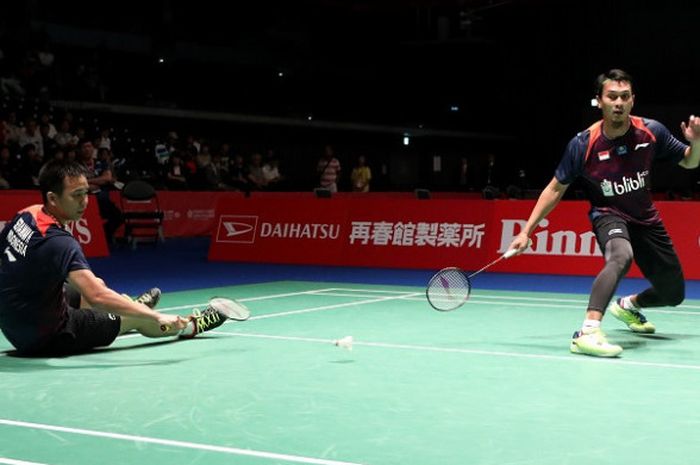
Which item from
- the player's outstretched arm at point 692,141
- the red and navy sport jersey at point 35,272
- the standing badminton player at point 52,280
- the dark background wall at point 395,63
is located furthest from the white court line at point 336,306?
the dark background wall at point 395,63

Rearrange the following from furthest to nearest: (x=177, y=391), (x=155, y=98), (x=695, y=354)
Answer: (x=155, y=98)
(x=695, y=354)
(x=177, y=391)

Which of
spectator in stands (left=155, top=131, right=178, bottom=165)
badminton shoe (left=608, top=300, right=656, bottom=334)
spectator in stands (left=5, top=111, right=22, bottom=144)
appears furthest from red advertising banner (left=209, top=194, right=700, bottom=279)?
spectator in stands (left=155, top=131, right=178, bottom=165)

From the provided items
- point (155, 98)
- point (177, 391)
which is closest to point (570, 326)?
point (177, 391)

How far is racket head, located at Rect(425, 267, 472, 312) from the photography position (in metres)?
7.62

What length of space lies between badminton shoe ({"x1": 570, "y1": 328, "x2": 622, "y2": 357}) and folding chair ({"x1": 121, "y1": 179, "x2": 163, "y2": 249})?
12.4m

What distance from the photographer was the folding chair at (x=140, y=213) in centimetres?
1838

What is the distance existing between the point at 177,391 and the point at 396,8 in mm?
24972

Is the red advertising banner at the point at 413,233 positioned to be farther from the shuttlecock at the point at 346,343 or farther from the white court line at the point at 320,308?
the shuttlecock at the point at 346,343

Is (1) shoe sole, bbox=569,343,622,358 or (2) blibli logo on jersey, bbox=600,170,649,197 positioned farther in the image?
(2) blibli logo on jersey, bbox=600,170,649,197

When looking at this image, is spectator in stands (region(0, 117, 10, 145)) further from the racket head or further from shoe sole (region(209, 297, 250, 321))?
the racket head

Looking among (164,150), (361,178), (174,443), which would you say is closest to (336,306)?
(174,443)

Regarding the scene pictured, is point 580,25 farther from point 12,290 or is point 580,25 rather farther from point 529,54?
point 12,290

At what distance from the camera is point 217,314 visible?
759cm

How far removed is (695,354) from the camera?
6.96 metres
